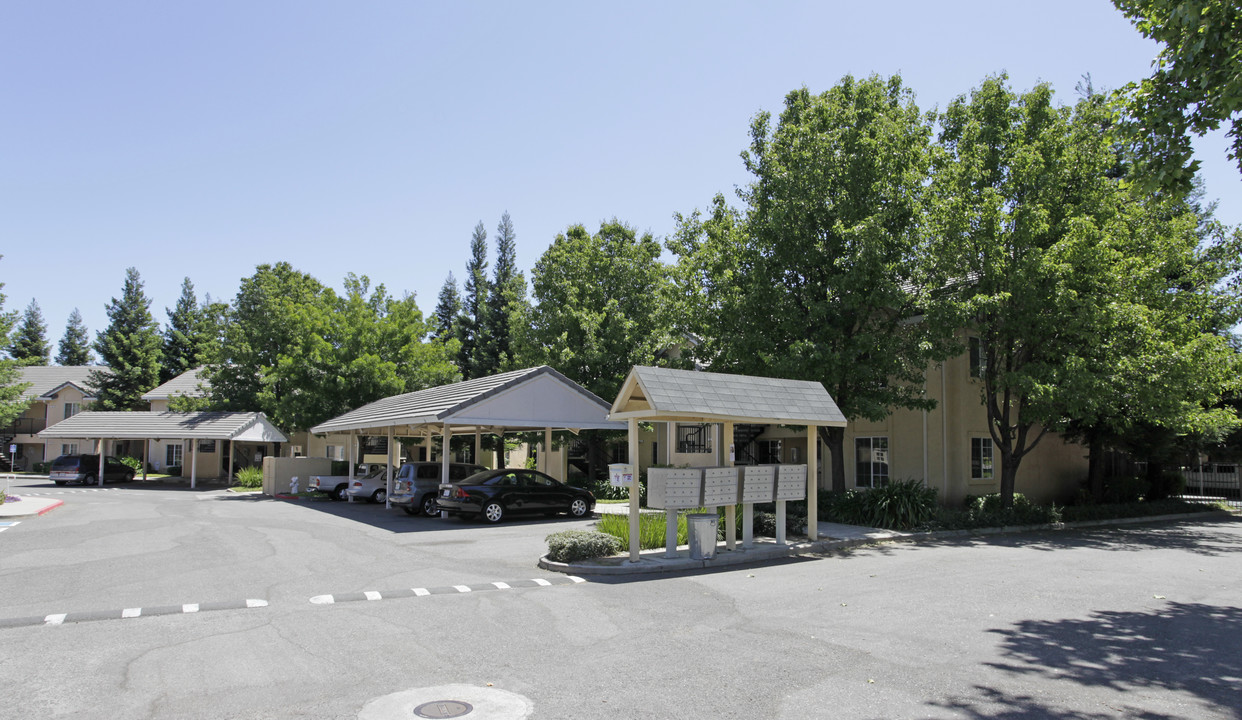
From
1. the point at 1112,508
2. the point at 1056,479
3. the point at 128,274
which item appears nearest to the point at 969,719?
the point at 1112,508

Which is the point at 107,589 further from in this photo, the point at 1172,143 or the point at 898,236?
the point at 898,236

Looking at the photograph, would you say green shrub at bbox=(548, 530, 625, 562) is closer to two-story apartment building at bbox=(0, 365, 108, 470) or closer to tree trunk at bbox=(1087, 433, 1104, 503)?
tree trunk at bbox=(1087, 433, 1104, 503)

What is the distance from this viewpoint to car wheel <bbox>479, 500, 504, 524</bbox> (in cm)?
1906

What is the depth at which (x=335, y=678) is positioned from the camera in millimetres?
6348

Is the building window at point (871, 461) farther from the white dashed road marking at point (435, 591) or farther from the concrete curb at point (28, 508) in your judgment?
the concrete curb at point (28, 508)

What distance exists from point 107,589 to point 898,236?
17149 millimetres

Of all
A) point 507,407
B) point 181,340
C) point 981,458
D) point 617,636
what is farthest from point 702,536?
point 181,340

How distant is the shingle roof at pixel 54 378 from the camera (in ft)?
181

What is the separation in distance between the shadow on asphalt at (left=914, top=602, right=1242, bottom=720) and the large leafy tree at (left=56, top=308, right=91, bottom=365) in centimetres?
9593

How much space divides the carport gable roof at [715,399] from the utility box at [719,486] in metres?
0.92

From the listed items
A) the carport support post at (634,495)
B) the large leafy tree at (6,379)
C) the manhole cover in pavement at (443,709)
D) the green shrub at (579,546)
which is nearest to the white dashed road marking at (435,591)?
the green shrub at (579,546)

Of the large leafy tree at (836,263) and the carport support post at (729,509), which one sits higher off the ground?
the large leafy tree at (836,263)

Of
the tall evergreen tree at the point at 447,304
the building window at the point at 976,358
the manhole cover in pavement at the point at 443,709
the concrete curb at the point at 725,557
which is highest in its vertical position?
the tall evergreen tree at the point at 447,304

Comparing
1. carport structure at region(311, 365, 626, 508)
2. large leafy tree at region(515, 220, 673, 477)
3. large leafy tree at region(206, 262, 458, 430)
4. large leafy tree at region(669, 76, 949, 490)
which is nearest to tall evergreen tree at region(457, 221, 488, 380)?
large leafy tree at region(206, 262, 458, 430)
